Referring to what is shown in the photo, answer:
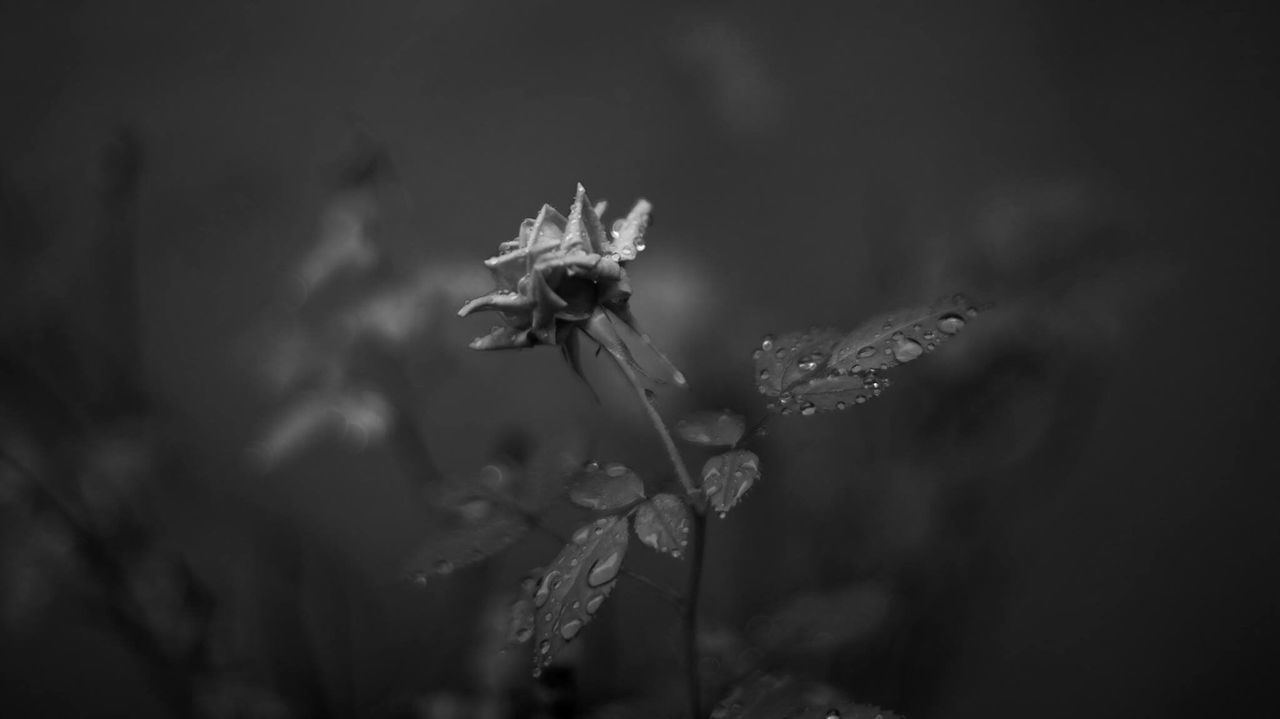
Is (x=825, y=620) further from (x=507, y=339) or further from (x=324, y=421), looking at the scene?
(x=324, y=421)

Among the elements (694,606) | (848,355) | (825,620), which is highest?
(848,355)

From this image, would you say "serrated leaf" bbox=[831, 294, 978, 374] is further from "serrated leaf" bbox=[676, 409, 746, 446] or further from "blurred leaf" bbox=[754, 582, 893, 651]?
"blurred leaf" bbox=[754, 582, 893, 651]

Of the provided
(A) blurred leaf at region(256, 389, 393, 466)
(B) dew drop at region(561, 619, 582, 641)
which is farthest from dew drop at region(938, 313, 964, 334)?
(A) blurred leaf at region(256, 389, 393, 466)

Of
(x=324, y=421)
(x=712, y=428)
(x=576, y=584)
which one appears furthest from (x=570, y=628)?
(x=324, y=421)

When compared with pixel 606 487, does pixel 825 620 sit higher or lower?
lower

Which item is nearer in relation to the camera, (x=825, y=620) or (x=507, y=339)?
(x=507, y=339)

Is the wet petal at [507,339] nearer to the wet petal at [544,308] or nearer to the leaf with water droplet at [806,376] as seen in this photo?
the wet petal at [544,308]

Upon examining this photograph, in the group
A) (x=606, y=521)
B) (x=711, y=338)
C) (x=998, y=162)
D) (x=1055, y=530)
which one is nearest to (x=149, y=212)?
(x=711, y=338)

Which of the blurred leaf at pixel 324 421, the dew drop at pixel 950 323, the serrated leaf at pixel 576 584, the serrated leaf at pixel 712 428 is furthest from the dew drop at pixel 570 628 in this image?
the blurred leaf at pixel 324 421
